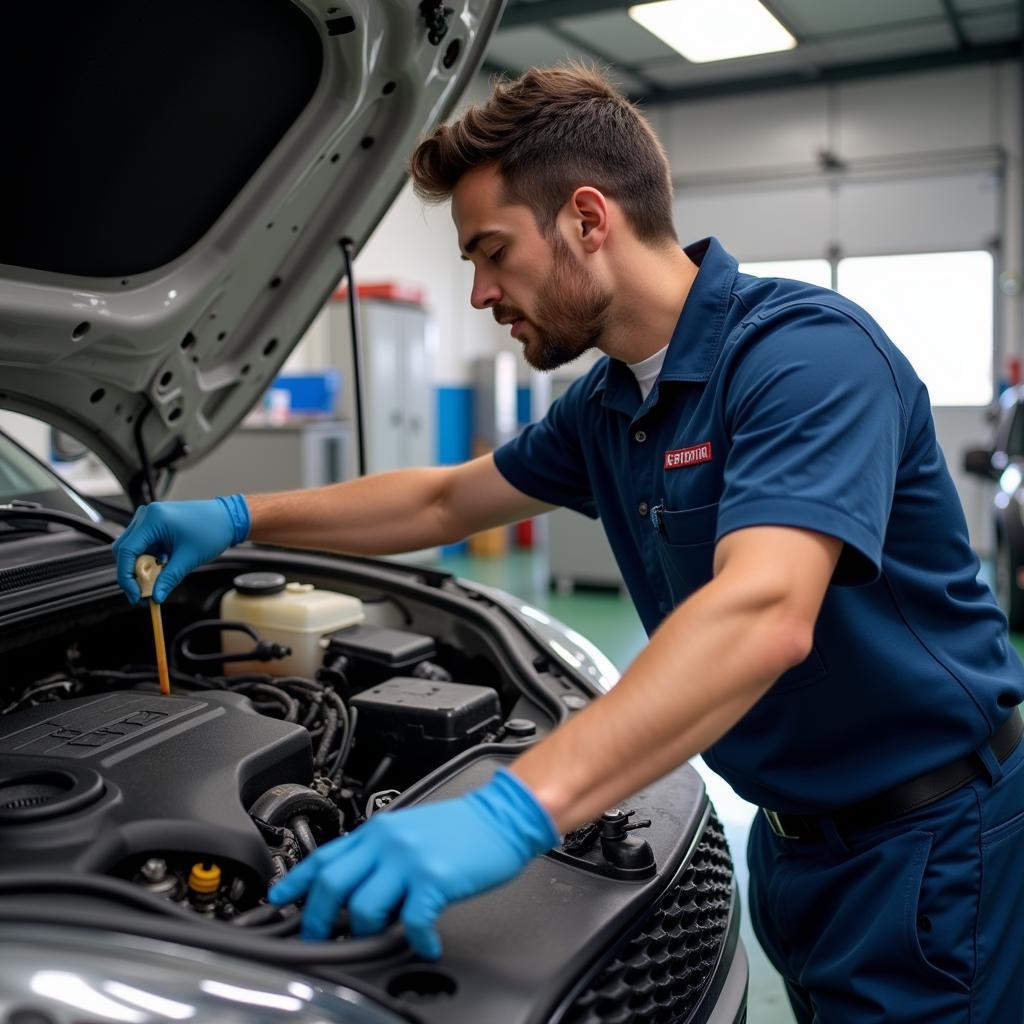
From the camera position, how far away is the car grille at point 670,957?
37.7 inches

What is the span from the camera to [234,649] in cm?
177

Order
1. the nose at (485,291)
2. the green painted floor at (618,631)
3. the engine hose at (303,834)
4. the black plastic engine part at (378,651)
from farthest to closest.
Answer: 1. the green painted floor at (618,631)
2. the black plastic engine part at (378,651)
3. the nose at (485,291)
4. the engine hose at (303,834)

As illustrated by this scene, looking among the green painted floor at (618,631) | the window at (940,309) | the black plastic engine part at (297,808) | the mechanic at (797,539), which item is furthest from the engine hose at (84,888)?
the window at (940,309)

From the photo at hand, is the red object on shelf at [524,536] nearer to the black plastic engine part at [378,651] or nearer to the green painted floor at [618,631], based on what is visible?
the green painted floor at [618,631]

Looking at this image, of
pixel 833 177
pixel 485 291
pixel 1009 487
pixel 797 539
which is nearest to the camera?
pixel 797 539

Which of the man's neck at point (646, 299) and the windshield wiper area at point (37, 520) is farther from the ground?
the man's neck at point (646, 299)

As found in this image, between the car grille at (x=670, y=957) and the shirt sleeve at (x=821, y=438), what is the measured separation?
1.35 ft

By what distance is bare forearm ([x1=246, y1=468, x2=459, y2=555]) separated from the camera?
1734mm

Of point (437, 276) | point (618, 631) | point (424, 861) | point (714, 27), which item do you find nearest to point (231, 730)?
point (424, 861)

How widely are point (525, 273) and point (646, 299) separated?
0.56ft

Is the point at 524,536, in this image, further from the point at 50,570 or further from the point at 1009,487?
the point at 50,570

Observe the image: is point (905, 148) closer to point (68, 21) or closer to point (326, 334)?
point (326, 334)

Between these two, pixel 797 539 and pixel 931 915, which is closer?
pixel 797 539

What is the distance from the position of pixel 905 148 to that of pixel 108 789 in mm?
8597
